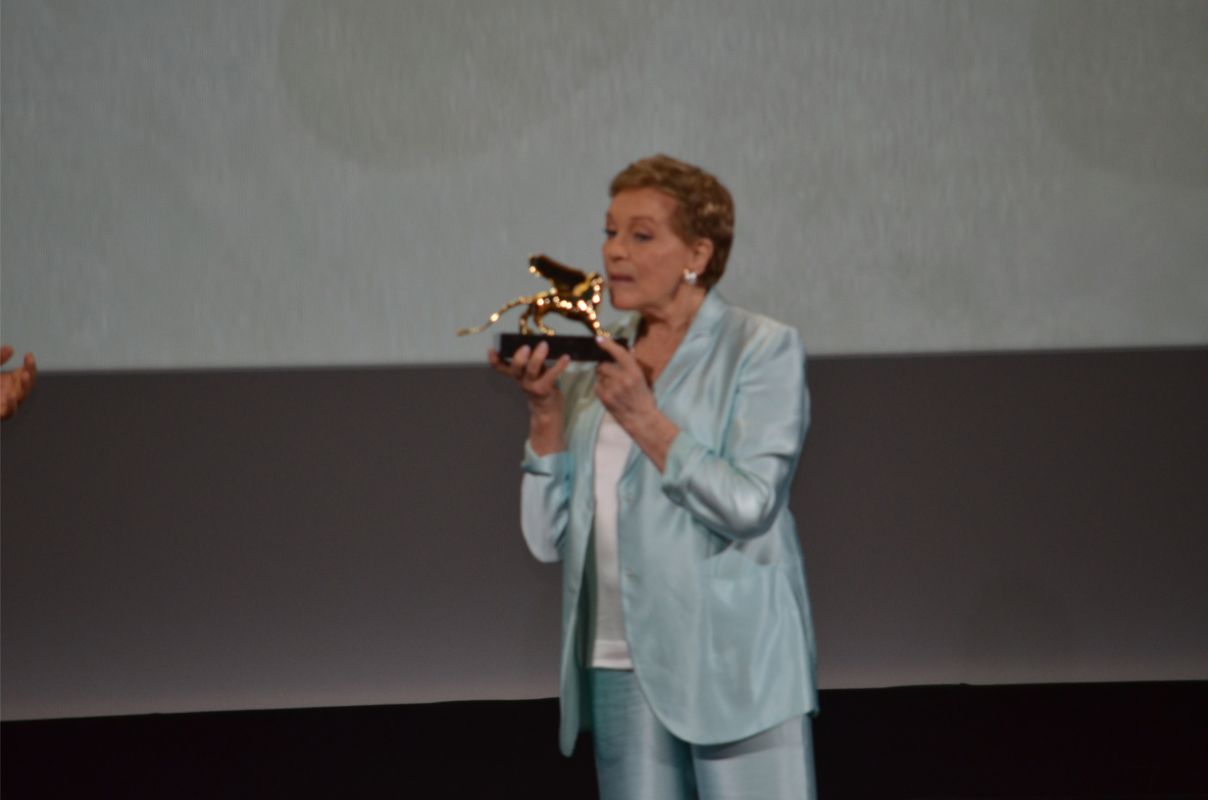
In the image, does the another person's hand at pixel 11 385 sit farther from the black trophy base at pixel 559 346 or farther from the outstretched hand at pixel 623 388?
the outstretched hand at pixel 623 388

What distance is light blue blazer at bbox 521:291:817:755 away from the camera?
145 centimetres

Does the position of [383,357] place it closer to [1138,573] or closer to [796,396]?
[796,396]

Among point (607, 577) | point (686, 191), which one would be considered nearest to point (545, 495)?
point (607, 577)

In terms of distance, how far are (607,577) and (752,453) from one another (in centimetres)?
22

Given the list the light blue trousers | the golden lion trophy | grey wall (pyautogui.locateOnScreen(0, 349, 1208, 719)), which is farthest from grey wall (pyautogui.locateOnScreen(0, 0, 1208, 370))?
the light blue trousers

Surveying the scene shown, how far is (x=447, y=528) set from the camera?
331 cm

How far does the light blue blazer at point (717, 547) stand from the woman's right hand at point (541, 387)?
0.07m

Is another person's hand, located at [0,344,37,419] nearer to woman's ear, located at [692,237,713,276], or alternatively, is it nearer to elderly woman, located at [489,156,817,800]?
elderly woman, located at [489,156,817,800]

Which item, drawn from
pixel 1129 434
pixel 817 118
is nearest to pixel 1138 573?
pixel 1129 434

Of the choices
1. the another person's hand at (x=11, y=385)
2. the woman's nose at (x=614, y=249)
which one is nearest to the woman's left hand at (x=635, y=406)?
the woman's nose at (x=614, y=249)

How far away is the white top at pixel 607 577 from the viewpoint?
59.6 inches

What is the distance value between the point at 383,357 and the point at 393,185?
35 centimetres

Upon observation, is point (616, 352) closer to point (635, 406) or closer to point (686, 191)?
point (635, 406)

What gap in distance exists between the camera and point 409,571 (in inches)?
131
